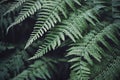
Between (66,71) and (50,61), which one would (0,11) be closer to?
(50,61)

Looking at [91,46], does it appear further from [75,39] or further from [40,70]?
[40,70]

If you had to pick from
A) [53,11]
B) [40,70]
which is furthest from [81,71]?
[53,11]

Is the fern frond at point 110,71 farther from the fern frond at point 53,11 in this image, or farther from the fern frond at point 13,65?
the fern frond at point 13,65

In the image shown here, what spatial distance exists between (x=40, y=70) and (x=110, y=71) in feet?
1.88

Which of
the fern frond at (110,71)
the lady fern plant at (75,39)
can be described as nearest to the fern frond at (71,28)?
the lady fern plant at (75,39)

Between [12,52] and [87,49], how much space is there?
0.79m

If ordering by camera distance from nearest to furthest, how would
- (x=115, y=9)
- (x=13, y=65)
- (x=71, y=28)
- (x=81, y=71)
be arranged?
(x=81, y=71), (x=71, y=28), (x=115, y=9), (x=13, y=65)

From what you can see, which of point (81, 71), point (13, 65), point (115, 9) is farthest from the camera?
point (13, 65)

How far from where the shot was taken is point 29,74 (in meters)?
1.78

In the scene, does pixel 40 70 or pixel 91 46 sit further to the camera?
pixel 40 70

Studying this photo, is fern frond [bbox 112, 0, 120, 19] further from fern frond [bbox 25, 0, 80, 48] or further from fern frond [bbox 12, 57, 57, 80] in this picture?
fern frond [bbox 12, 57, 57, 80]

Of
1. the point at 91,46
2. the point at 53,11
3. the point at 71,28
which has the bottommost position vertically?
the point at 91,46

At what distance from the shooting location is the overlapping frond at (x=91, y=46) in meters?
1.54

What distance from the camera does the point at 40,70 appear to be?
1.79m
